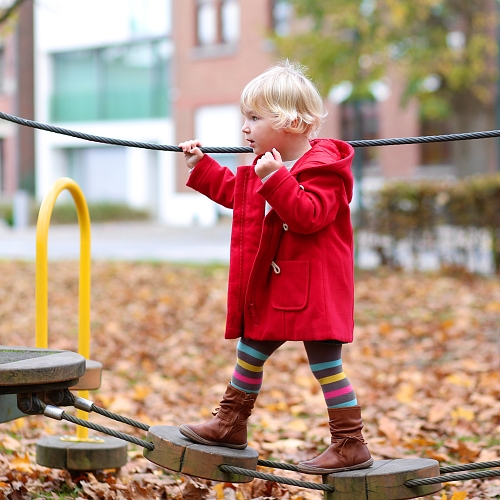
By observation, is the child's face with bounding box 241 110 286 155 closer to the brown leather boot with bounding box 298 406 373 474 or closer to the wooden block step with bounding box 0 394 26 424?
the brown leather boot with bounding box 298 406 373 474

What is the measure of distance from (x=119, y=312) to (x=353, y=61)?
8.04m

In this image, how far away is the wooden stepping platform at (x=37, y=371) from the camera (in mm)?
2670

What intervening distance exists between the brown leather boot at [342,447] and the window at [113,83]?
1019 inches

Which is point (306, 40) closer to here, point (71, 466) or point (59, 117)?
point (71, 466)

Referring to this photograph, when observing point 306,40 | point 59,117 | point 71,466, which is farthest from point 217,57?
point 71,466

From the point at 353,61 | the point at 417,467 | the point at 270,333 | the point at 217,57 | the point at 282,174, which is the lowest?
the point at 417,467

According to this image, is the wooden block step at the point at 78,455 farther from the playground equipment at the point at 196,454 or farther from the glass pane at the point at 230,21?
the glass pane at the point at 230,21

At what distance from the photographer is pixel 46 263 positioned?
3.46 metres

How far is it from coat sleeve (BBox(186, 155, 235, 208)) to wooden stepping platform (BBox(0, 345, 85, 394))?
0.72 metres

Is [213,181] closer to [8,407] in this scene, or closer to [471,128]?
[8,407]

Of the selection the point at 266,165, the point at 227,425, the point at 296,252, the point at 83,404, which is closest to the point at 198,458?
the point at 227,425

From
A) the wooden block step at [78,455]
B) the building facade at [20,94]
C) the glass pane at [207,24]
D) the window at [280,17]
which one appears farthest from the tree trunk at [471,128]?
the building facade at [20,94]

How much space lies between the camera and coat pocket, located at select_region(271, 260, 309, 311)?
2668 millimetres

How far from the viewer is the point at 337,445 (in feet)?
9.31
